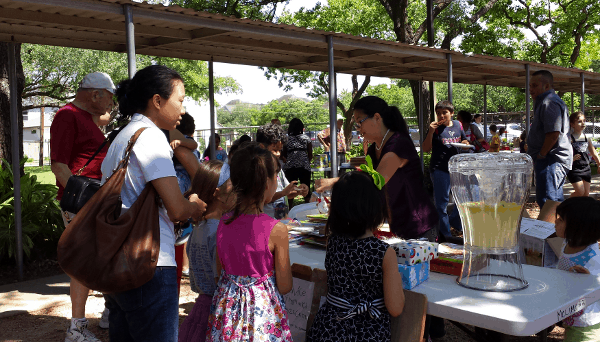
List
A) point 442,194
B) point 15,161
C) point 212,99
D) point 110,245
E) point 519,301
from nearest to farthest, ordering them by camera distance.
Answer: point 110,245 < point 519,301 < point 15,161 < point 442,194 < point 212,99

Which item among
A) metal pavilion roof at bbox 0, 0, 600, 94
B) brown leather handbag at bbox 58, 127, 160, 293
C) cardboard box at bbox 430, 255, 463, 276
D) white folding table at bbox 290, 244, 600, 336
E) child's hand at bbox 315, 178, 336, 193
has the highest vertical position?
metal pavilion roof at bbox 0, 0, 600, 94

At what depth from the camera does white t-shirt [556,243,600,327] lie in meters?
2.92

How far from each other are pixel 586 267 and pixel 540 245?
617 millimetres

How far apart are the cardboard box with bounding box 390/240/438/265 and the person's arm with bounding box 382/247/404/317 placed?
120 millimetres

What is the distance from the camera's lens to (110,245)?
192 cm

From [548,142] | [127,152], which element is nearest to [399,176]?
[127,152]

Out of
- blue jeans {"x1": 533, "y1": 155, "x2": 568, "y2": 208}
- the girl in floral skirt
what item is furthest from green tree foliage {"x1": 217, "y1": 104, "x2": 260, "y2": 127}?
the girl in floral skirt

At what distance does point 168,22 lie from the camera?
14.4 feet

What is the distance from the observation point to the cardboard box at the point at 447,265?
2518 millimetres

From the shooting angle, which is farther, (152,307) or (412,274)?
(412,274)

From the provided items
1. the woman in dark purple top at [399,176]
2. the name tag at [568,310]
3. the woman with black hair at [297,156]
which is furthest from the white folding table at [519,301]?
the woman with black hair at [297,156]

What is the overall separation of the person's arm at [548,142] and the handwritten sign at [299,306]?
3468 mm

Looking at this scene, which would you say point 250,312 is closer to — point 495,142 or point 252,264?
point 252,264

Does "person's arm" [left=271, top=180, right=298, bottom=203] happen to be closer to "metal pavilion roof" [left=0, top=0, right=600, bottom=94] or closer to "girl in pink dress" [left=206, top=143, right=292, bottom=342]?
"girl in pink dress" [left=206, top=143, right=292, bottom=342]
